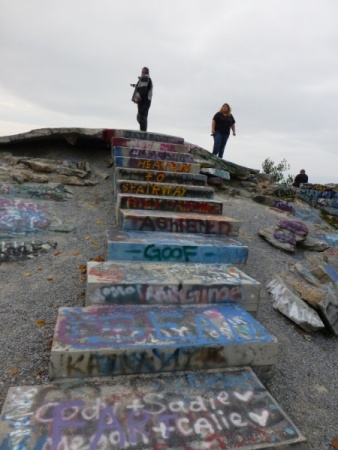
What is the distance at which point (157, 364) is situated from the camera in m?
2.56

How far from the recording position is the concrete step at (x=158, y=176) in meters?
6.42

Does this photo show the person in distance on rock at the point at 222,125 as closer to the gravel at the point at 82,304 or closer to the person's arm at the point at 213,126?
the person's arm at the point at 213,126

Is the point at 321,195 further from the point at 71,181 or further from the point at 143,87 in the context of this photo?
the point at 71,181

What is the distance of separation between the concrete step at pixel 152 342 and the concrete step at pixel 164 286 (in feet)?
0.44

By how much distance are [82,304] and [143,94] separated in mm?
6923

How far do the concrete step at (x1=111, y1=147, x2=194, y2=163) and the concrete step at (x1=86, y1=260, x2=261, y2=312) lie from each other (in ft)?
14.5

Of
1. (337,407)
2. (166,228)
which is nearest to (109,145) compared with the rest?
(166,228)

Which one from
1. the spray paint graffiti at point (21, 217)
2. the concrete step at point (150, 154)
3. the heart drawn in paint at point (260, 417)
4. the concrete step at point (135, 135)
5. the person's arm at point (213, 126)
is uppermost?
the person's arm at point (213, 126)

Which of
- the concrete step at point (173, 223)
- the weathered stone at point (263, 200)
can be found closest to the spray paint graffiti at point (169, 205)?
the concrete step at point (173, 223)

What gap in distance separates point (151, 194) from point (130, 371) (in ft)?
12.9

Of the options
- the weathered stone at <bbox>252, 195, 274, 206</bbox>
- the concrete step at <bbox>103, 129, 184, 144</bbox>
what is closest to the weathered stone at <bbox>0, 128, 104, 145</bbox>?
the concrete step at <bbox>103, 129, 184, 144</bbox>

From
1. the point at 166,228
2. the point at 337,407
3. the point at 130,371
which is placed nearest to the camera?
the point at 130,371

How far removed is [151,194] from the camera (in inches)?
236

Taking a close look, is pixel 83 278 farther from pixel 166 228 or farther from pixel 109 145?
pixel 109 145
